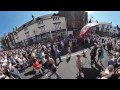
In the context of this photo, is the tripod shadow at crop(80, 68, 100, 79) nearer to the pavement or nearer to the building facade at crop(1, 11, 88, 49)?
the pavement

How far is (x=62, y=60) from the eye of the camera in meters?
5.77

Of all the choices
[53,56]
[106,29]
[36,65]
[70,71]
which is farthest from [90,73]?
[36,65]

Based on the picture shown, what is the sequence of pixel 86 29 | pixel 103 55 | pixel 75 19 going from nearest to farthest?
pixel 75 19, pixel 86 29, pixel 103 55

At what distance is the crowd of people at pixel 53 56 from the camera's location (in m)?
5.70

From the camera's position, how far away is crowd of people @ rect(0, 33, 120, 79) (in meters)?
5.70

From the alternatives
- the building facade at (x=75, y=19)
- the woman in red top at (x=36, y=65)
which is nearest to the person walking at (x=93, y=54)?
the building facade at (x=75, y=19)

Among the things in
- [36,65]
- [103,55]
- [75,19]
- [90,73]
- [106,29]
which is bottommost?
[90,73]

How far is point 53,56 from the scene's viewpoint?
5836mm

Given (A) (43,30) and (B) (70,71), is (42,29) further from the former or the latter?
(B) (70,71)

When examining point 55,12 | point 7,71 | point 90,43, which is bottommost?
point 7,71

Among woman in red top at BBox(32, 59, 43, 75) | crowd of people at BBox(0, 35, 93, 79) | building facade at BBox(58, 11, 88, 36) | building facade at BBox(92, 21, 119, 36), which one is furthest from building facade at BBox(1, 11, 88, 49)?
woman in red top at BBox(32, 59, 43, 75)
